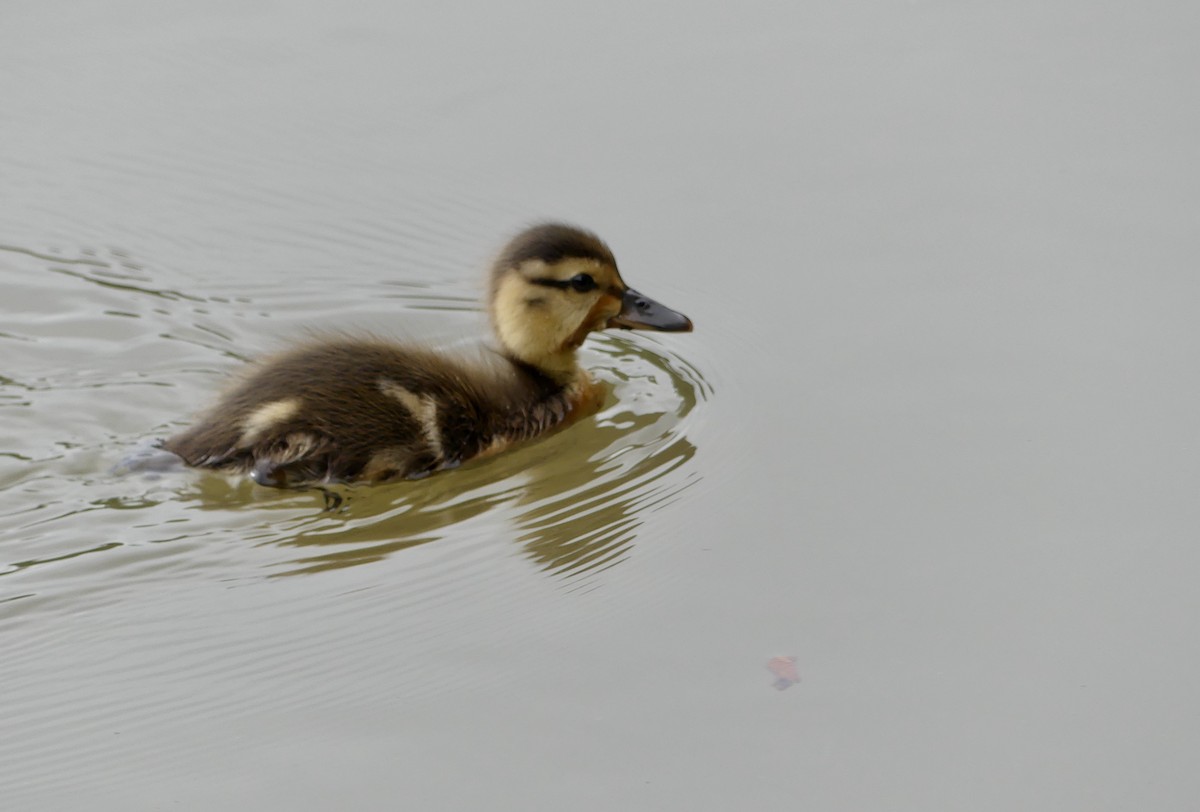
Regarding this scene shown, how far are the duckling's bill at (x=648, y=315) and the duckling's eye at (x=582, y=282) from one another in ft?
0.31

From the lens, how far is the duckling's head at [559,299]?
15.1ft

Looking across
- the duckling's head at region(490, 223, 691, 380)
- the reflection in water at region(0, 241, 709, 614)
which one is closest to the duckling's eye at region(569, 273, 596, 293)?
the duckling's head at region(490, 223, 691, 380)

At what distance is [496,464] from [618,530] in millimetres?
563

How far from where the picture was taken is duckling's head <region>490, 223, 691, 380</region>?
15.1 feet

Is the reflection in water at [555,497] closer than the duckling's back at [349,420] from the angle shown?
Yes

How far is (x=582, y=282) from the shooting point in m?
4.64

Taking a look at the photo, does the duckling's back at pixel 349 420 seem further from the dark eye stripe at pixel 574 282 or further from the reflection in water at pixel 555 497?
the dark eye stripe at pixel 574 282

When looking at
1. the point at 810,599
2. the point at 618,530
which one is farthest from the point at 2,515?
the point at 810,599

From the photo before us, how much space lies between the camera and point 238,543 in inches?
151

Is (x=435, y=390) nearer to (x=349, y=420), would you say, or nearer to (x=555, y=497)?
(x=349, y=420)

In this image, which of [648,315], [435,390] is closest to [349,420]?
[435,390]

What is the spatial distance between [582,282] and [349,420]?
2.51ft

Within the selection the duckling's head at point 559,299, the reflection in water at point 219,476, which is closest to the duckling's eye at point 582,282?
the duckling's head at point 559,299

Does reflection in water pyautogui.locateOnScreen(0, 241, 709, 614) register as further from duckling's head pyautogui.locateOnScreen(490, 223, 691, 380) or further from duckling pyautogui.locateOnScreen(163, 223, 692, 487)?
duckling's head pyautogui.locateOnScreen(490, 223, 691, 380)
